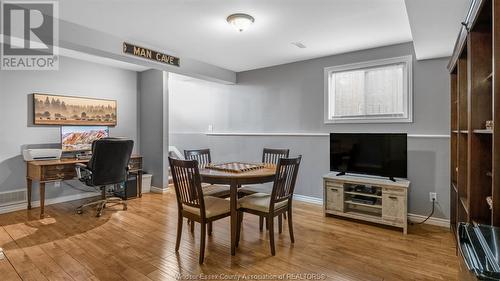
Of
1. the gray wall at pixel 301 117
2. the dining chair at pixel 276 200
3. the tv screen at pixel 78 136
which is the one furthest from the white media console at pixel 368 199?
the tv screen at pixel 78 136

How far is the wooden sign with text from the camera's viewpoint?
11.0 feet

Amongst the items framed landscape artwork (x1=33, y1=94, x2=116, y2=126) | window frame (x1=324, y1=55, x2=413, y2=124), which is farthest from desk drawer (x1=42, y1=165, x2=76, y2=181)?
window frame (x1=324, y1=55, x2=413, y2=124)

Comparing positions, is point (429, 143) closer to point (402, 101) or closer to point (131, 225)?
point (402, 101)

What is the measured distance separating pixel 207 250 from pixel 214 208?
46 cm

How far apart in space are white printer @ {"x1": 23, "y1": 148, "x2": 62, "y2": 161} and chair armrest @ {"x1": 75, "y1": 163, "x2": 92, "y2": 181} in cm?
52

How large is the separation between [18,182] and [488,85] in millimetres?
5499

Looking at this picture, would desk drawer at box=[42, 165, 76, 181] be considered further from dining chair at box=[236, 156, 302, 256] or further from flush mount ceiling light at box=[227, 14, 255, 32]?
flush mount ceiling light at box=[227, 14, 255, 32]

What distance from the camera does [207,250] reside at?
8.54ft

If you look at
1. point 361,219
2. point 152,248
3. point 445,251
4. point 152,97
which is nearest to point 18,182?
point 152,97

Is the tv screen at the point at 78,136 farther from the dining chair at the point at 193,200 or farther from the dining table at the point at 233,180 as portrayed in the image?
the dining table at the point at 233,180

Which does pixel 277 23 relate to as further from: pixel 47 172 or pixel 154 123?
pixel 47 172

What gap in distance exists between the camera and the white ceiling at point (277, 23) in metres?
2.44

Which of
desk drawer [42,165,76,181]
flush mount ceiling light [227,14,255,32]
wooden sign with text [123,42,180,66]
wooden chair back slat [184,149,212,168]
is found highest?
flush mount ceiling light [227,14,255,32]

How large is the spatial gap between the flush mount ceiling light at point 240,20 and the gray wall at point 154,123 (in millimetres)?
2536
